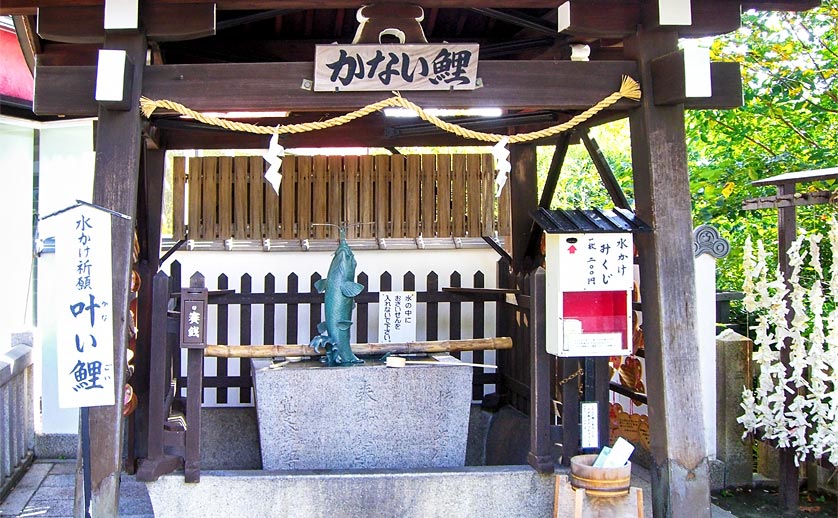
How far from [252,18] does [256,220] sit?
2408 mm

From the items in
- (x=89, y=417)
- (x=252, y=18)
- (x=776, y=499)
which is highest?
(x=252, y=18)

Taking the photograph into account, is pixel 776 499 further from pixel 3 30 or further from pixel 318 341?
pixel 3 30

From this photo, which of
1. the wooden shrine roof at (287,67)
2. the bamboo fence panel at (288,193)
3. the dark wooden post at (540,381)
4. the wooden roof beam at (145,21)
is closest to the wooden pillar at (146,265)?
the bamboo fence panel at (288,193)

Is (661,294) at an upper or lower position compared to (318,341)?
upper

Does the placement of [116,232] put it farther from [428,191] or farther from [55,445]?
[55,445]

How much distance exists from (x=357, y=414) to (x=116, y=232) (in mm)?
2302

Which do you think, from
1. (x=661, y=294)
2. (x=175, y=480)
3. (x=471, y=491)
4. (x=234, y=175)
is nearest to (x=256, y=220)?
(x=234, y=175)

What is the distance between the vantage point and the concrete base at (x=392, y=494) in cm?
523

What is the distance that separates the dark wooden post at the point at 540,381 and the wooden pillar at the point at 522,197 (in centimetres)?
194

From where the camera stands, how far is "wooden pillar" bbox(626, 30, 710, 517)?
15.7ft

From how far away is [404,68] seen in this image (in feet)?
16.1

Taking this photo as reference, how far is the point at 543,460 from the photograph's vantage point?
5.34m

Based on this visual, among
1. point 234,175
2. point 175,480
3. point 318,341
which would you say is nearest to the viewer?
point 175,480

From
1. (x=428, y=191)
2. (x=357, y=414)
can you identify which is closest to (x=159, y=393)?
(x=357, y=414)
